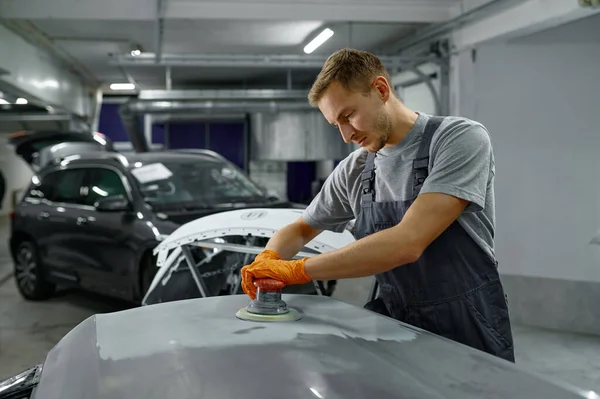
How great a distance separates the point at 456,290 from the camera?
1.83 meters

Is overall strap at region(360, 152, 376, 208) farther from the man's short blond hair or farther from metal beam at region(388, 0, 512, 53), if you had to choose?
metal beam at region(388, 0, 512, 53)

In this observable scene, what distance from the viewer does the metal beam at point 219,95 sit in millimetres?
8992

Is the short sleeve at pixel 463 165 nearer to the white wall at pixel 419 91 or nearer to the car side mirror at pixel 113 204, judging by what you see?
the car side mirror at pixel 113 204

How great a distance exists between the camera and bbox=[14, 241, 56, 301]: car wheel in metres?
6.33

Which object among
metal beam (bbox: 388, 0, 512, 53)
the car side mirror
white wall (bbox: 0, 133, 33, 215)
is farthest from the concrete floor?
white wall (bbox: 0, 133, 33, 215)

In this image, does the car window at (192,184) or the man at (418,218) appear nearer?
the man at (418,218)

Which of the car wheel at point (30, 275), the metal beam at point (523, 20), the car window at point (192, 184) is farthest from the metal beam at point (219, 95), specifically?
the metal beam at point (523, 20)

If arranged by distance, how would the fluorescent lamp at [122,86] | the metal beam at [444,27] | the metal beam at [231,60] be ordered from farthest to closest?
the fluorescent lamp at [122,86] < the metal beam at [231,60] < the metal beam at [444,27]

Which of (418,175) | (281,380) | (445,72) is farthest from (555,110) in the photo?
(281,380)

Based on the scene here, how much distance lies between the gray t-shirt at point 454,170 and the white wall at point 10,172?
1600 cm

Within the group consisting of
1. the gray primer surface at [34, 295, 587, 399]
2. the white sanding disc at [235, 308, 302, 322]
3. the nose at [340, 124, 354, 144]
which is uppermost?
the nose at [340, 124, 354, 144]

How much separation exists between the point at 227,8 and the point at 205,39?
2.15m

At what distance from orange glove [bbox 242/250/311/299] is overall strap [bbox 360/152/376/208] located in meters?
0.35

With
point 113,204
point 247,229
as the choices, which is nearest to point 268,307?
point 247,229
